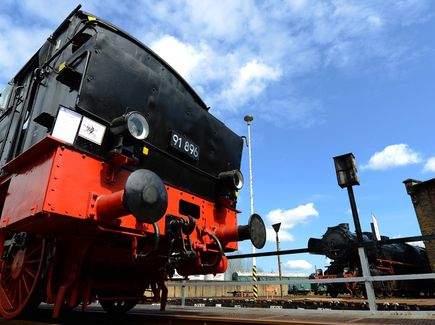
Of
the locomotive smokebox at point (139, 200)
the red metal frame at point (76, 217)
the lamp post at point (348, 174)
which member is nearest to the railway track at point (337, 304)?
the lamp post at point (348, 174)

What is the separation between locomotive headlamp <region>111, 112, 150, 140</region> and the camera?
10.2 ft

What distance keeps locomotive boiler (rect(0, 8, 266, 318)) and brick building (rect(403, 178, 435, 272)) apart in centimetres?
1289

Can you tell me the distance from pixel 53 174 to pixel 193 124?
6.64ft

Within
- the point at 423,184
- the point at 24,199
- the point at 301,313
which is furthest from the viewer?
the point at 423,184

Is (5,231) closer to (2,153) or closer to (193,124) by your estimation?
(2,153)

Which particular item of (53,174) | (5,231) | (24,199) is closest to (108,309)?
(5,231)

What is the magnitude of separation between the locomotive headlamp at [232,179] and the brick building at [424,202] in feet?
40.8

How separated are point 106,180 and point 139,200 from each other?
761mm

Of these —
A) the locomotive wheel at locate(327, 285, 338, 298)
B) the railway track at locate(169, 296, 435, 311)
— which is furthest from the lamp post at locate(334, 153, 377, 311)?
the locomotive wheel at locate(327, 285, 338, 298)

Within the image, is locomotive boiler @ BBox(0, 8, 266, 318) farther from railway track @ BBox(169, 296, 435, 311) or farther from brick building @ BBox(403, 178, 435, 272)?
brick building @ BBox(403, 178, 435, 272)

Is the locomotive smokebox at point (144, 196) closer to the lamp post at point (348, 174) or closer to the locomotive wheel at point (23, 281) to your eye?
the locomotive wheel at point (23, 281)

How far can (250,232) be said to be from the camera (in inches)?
143

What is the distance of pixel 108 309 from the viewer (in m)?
4.80

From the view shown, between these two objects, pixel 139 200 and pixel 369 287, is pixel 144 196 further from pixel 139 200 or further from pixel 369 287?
pixel 369 287
